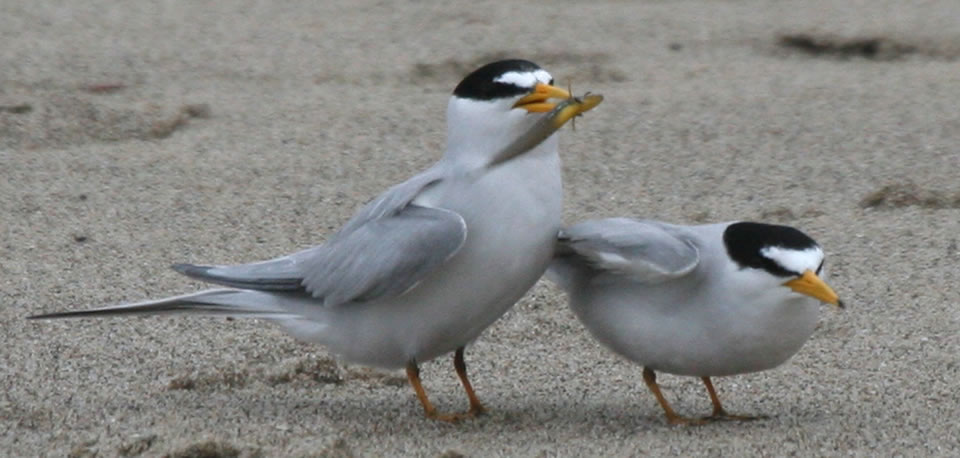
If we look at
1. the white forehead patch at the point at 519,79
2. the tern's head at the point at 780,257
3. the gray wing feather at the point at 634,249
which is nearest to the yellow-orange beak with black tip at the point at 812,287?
the tern's head at the point at 780,257

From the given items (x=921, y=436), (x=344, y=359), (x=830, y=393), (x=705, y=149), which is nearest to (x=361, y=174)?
(x=705, y=149)

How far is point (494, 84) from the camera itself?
124 inches

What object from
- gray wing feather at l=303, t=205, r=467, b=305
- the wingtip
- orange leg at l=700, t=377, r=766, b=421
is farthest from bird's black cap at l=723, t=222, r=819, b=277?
the wingtip

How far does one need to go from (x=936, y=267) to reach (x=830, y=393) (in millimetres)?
812

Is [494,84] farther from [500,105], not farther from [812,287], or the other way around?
[812,287]

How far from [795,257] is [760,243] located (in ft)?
0.29

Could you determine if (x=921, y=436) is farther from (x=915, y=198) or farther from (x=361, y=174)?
(x=361, y=174)

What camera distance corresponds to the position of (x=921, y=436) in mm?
3104

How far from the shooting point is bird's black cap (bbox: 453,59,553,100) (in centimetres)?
314

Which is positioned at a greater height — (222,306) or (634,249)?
(634,249)

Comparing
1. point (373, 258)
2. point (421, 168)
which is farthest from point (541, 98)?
point (421, 168)

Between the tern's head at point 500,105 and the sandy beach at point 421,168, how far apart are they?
1.78 feet

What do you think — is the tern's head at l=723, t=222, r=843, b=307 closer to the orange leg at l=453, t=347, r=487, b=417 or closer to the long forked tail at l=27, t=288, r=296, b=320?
the orange leg at l=453, t=347, r=487, b=417

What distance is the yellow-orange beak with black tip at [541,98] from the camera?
122 inches
